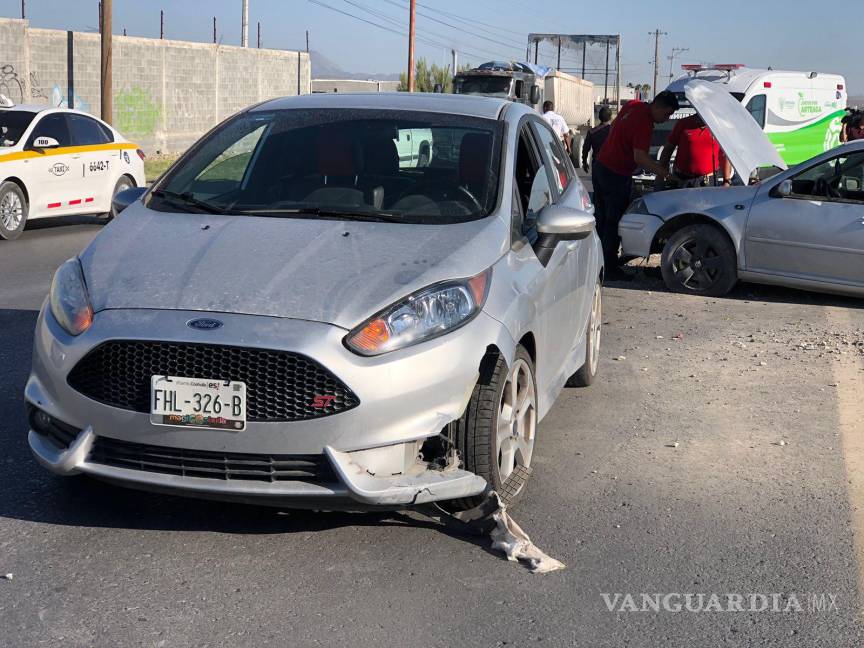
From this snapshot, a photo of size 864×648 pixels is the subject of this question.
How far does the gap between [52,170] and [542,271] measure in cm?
1027

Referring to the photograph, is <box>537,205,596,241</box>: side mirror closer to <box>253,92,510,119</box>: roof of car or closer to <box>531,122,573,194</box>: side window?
<box>253,92,510,119</box>: roof of car

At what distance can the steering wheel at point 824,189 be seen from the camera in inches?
390

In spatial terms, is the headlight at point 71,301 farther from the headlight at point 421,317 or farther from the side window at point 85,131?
the side window at point 85,131

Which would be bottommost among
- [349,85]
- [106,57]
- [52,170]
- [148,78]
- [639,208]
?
[639,208]

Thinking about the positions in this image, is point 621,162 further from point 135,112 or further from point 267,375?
point 135,112

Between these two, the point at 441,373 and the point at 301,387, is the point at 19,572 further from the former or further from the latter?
the point at 441,373

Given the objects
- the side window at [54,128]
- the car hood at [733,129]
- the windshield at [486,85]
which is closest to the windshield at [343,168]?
the car hood at [733,129]

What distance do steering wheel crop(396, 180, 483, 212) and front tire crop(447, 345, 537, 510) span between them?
827 mm

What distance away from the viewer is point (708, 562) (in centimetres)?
421

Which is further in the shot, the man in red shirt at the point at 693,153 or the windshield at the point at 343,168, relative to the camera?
the man in red shirt at the point at 693,153

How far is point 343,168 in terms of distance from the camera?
529 centimetres

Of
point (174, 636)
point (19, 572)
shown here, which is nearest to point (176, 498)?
point (19, 572)

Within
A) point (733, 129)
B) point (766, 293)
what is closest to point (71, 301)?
point (766, 293)

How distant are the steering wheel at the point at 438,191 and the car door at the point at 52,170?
31.3 ft
